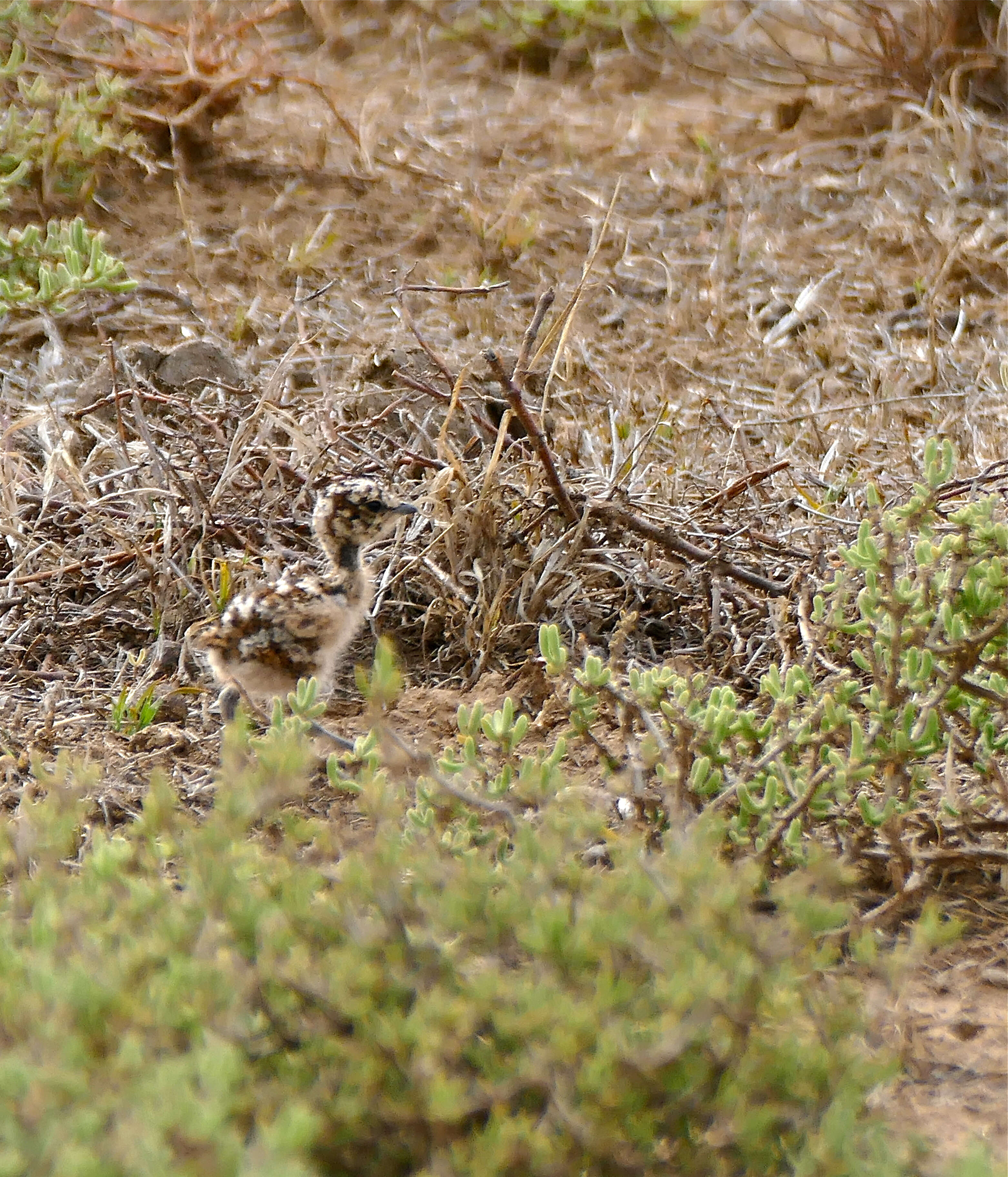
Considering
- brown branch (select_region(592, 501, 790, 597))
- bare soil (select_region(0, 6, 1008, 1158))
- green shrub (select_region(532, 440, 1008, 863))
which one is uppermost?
green shrub (select_region(532, 440, 1008, 863))

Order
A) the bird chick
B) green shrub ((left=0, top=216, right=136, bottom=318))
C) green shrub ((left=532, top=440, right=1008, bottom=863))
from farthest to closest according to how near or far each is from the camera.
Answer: green shrub ((left=0, top=216, right=136, bottom=318)) < the bird chick < green shrub ((left=532, top=440, right=1008, bottom=863))

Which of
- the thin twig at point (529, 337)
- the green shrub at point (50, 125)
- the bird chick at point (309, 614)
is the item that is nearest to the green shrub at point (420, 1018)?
the bird chick at point (309, 614)

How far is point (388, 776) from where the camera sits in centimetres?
345

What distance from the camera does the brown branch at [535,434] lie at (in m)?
3.66

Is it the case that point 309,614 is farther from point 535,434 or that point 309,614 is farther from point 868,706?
point 868,706

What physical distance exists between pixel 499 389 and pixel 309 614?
1544 millimetres

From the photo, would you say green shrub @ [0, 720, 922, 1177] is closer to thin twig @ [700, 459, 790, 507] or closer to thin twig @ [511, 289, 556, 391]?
thin twig @ [511, 289, 556, 391]

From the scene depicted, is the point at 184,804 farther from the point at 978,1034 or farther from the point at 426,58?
the point at 426,58

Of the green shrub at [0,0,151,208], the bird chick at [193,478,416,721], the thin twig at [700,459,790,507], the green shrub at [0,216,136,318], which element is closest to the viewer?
the bird chick at [193,478,416,721]

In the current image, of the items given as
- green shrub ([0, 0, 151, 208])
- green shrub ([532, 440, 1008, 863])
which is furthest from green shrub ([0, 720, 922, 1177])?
green shrub ([0, 0, 151, 208])

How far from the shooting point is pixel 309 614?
3795 millimetres

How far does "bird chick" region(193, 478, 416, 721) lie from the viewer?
378cm

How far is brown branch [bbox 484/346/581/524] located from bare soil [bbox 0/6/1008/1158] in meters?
0.09

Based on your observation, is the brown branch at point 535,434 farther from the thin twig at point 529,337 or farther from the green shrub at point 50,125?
the green shrub at point 50,125
